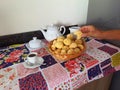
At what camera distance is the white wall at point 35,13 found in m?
0.99

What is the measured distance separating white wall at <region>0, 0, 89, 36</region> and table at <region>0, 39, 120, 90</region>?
6.5 inches

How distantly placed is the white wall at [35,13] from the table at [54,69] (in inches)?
6.5

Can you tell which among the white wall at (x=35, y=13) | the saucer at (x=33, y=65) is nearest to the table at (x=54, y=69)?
the saucer at (x=33, y=65)

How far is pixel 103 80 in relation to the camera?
3.43 feet

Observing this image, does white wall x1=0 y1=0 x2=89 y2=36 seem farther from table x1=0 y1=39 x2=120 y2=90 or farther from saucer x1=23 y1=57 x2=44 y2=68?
saucer x1=23 y1=57 x2=44 y2=68

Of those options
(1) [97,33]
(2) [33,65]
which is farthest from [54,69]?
(1) [97,33]

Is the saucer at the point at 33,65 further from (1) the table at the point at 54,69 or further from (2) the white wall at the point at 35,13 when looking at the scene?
(2) the white wall at the point at 35,13

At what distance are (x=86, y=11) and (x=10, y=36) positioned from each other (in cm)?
76

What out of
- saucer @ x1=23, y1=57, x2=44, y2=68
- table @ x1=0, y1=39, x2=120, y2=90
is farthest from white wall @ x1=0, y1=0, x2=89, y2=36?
saucer @ x1=23, y1=57, x2=44, y2=68

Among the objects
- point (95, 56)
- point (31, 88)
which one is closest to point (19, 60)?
point (31, 88)

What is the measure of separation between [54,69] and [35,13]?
519 mm

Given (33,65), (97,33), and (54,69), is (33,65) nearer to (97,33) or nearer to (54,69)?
(54,69)

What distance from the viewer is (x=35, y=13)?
1077 mm

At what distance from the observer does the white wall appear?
99 cm
